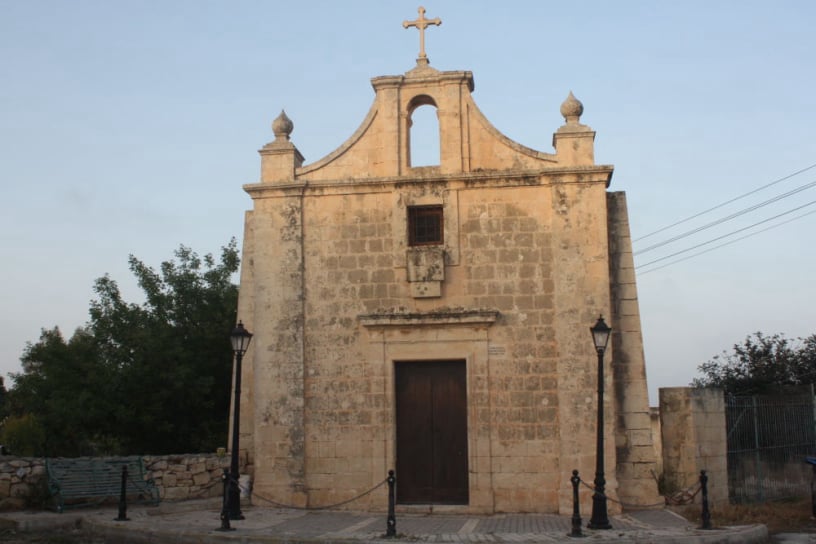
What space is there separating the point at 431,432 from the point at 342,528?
2913 mm

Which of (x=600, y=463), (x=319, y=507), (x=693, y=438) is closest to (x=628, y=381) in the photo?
(x=693, y=438)

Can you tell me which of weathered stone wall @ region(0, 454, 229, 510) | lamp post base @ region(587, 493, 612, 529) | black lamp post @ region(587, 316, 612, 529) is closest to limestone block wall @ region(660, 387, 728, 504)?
black lamp post @ region(587, 316, 612, 529)

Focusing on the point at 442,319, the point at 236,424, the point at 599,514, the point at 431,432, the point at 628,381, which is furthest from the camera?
the point at 431,432

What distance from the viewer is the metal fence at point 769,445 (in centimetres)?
1627

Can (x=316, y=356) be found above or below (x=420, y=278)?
below

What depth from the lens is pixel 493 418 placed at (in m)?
14.7

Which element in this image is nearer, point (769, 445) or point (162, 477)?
point (162, 477)

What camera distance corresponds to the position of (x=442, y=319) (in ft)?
48.9

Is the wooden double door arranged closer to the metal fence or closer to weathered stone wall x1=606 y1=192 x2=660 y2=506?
weathered stone wall x1=606 y1=192 x2=660 y2=506

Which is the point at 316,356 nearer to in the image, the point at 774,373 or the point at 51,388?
the point at 51,388

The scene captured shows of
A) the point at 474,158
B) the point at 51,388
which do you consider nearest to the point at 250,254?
the point at 474,158

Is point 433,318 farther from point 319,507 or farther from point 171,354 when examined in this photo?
point 171,354

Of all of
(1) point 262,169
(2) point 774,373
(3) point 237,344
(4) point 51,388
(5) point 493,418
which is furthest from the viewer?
(2) point 774,373

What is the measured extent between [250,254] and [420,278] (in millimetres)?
3534
